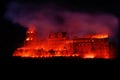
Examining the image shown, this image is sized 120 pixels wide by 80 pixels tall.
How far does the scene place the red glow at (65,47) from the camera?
4594 cm

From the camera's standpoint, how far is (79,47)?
47969mm

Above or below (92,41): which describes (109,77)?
below

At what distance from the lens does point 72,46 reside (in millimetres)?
48375

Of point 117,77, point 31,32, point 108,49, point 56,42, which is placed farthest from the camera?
point 31,32

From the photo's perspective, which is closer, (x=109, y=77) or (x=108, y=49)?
(x=109, y=77)

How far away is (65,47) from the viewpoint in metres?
49.6

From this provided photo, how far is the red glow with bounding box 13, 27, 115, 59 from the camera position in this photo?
45938mm

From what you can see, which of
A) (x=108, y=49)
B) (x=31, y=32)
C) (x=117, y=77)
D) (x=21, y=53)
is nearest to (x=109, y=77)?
(x=117, y=77)

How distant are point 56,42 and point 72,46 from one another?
5676mm

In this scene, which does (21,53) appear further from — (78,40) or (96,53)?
(96,53)

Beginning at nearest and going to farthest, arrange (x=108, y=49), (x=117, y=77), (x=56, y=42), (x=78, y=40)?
(x=117, y=77) → (x=108, y=49) → (x=78, y=40) → (x=56, y=42)

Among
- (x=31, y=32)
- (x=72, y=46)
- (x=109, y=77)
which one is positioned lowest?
(x=109, y=77)

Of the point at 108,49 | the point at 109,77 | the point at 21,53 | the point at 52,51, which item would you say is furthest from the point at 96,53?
the point at 109,77

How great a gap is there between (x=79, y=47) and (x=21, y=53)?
545 inches
